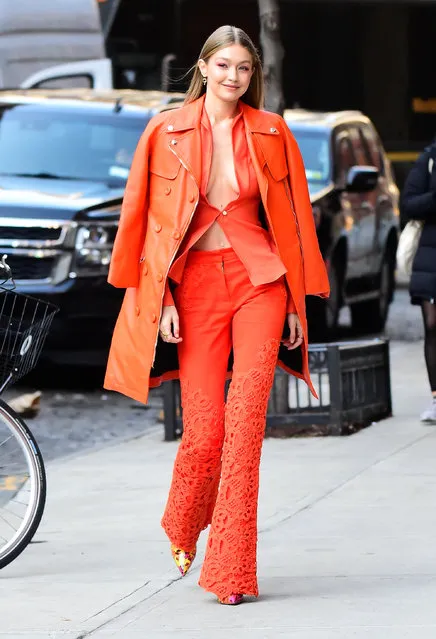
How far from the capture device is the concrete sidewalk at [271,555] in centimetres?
530

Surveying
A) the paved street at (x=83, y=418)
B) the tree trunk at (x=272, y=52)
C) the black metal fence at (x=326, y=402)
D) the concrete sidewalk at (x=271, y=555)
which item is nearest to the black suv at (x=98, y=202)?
the paved street at (x=83, y=418)

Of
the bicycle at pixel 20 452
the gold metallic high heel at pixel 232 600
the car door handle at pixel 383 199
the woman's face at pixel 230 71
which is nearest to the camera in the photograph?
the gold metallic high heel at pixel 232 600

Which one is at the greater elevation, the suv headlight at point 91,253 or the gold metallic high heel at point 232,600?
the gold metallic high heel at point 232,600

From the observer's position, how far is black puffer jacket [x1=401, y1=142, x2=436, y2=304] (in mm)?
9586

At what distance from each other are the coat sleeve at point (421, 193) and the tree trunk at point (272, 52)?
35.2 inches

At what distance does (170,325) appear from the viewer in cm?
567

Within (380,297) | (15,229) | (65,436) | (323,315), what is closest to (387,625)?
(65,436)

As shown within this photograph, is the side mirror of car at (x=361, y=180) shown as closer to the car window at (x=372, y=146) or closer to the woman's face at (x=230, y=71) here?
the car window at (x=372, y=146)

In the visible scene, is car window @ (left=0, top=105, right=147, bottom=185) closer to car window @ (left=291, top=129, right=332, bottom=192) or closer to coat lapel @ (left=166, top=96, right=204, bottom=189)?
car window @ (left=291, top=129, right=332, bottom=192)

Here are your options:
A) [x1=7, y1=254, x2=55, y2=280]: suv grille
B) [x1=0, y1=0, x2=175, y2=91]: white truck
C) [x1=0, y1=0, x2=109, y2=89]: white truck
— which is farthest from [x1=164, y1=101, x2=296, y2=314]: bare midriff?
[x1=0, y1=0, x2=109, y2=89]: white truck

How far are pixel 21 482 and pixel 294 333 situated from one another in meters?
1.19

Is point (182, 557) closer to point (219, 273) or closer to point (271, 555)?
point (271, 555)

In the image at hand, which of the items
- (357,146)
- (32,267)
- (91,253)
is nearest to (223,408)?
(91,253)

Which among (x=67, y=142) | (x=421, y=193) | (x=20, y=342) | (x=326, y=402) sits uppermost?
(x=20, y=342)
